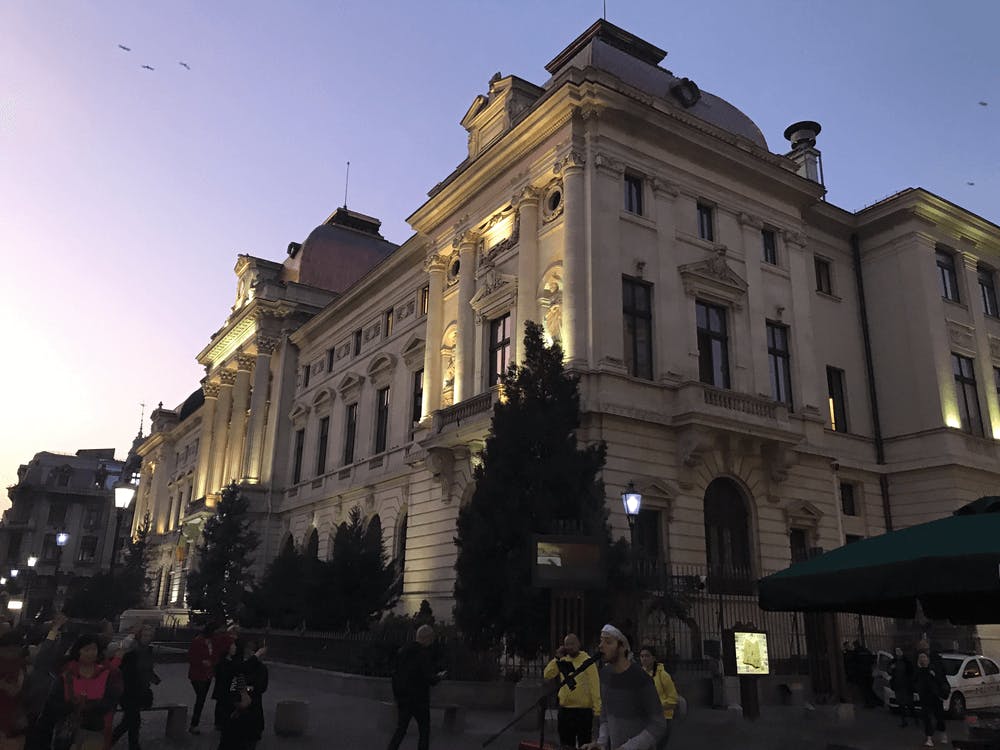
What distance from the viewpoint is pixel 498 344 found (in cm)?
2764

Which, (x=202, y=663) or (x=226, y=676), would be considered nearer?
(x=226, y=676)

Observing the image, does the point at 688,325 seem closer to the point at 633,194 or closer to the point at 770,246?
the point at 633,194

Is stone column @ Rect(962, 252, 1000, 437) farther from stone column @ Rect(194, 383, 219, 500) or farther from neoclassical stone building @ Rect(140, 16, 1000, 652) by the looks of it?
stone column @ Rect(194, 383, 219, 500)

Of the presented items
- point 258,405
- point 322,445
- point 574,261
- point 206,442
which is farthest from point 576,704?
point 206,442

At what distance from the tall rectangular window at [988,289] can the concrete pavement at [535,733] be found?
21.2 metres

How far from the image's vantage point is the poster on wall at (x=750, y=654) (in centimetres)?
1487

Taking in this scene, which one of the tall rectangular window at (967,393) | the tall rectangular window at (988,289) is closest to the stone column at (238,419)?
the tall rectangular window at (967,393)

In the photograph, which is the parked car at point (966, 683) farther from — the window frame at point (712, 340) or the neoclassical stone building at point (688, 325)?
the window frame at point (712, 340)

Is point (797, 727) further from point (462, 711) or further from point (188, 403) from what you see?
point (188, 403)

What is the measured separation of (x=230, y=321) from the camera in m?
51.1

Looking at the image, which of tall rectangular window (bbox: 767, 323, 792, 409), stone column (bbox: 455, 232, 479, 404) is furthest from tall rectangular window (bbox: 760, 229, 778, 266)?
stone column (bbox: 455, 232, 479, 404)

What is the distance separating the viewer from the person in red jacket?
12.9 meters

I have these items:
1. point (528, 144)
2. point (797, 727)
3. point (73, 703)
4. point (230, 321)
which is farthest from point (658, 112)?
point (230, 321)

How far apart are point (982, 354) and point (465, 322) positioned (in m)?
19.5
